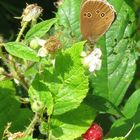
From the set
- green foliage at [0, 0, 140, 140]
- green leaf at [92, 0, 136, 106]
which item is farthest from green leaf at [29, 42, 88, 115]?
green leaf at [92, 0, 136, 106]

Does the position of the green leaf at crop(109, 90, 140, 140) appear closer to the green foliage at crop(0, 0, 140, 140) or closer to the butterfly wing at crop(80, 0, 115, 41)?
the green foliage at crop(0, 0, 140, 140)

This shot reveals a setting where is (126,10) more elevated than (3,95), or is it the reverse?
(126,10)

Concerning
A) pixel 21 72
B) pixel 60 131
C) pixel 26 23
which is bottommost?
pixel 60 131

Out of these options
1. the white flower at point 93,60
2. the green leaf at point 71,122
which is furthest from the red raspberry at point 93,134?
the white flower at point 93,60

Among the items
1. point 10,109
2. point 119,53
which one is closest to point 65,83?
point 10,109

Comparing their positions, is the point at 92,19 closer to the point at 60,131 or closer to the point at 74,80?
the point at 74,80

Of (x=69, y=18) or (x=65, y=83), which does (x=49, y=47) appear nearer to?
(x=65, y=83)

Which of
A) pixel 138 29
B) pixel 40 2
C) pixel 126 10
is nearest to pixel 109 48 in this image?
pixel 126 10
